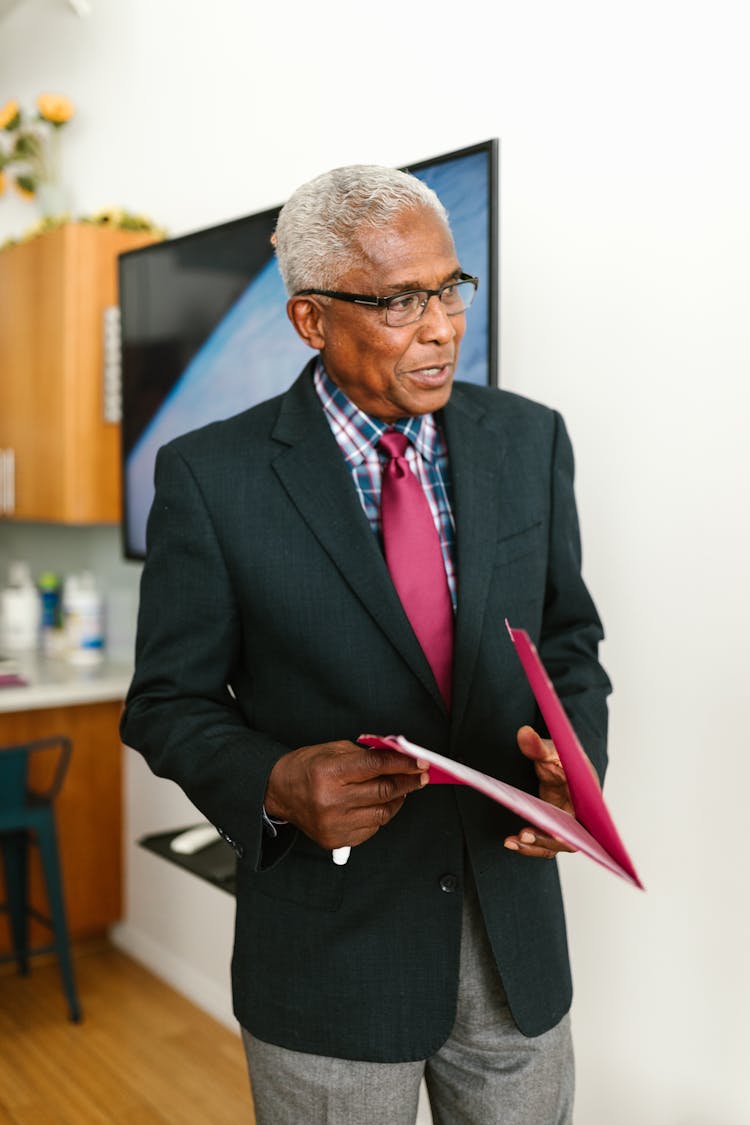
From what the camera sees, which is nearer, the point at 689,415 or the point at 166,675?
the point at 166,675

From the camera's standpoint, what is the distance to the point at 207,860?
224 centimetres

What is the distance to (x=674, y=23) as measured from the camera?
1.71m

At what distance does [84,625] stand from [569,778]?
2.60 metres

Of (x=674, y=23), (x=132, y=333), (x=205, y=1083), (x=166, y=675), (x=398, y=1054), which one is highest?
(x=674, y=23)

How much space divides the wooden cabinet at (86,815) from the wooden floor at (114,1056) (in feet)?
0.57

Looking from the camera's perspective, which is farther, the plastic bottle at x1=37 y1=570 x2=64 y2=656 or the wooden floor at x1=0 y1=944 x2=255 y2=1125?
the plastic bottle at x1=37 y1=570 x2=64 y2=656

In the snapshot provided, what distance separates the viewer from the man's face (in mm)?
1173

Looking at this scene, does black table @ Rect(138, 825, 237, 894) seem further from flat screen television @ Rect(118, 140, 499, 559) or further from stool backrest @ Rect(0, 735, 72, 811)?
flat screen television @ Rect(118, 140, 499, 559)

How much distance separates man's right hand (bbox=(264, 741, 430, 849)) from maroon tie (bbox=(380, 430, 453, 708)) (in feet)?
0.60

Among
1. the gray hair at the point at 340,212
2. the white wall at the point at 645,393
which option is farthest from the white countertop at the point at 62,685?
the gray hair at the point at 340,212

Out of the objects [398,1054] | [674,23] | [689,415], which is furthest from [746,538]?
[398,1054]

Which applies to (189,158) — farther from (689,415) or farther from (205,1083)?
(205,1083)

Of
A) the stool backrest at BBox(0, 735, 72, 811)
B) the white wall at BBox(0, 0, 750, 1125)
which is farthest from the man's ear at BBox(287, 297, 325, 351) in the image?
the stool backrest at BBox(0, 735, 72, 811)

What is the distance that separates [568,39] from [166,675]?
1.34 m
